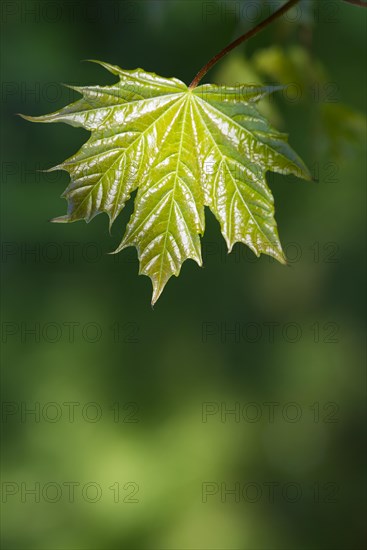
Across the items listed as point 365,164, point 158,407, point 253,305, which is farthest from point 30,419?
point 365,164

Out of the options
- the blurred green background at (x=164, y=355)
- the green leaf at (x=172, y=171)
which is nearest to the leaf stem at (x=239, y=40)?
the green leaf at (x=172, y=171)

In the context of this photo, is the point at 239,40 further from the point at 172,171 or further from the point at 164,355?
the point at 164,355

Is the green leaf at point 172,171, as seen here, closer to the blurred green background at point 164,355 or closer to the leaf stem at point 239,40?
the leaf stem at point 239,40

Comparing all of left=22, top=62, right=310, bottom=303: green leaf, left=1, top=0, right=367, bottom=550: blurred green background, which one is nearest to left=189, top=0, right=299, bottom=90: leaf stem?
left=22, top=62, right=310, bottom=303: green leaf

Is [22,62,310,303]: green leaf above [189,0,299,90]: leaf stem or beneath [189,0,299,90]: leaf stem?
beneath

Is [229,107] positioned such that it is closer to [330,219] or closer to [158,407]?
[158,407]

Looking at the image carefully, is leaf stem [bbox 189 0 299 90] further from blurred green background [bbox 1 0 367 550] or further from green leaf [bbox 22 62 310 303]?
blurred green background [bbox 1 0 367 550]
